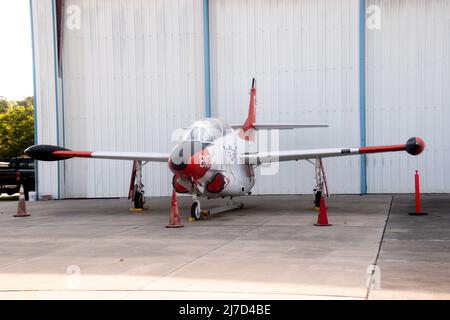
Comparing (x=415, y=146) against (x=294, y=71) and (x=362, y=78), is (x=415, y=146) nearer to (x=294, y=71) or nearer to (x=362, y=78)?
(x=362, y=78)

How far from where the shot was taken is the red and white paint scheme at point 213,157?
12539 millimetres

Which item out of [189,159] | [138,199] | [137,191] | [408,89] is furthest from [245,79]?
[189,159]

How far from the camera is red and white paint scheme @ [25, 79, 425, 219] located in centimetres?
1254

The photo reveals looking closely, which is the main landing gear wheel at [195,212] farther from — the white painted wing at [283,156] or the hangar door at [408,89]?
the hangar door at [408,89]

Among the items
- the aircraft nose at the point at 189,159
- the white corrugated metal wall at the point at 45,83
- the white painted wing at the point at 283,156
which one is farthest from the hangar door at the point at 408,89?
the white corrugated metal wall at the point at 45,83

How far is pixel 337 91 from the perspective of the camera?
69.0 ft

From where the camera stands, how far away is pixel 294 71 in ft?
70.3

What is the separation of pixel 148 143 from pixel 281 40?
23.1 feet

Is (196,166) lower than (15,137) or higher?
lower

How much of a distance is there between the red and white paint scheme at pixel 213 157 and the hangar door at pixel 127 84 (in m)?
5.79

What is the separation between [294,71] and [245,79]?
2.05 meters

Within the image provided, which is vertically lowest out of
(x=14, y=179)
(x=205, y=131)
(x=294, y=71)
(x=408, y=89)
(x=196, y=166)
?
(x=14, y=179)
